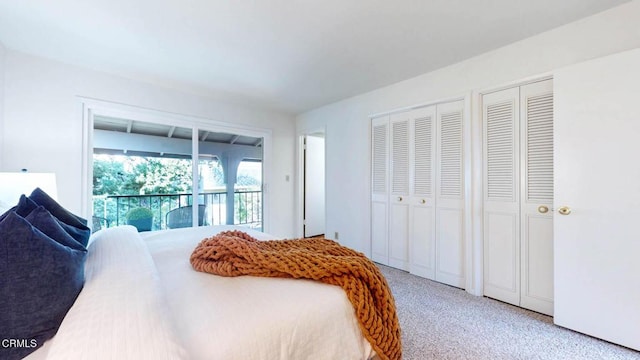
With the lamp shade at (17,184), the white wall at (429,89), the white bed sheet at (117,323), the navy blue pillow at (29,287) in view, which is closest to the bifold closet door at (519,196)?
the white wall at (429,89)

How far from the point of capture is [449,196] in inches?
107

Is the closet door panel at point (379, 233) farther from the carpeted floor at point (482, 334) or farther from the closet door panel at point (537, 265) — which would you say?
the closet door panel at point (537, 265)

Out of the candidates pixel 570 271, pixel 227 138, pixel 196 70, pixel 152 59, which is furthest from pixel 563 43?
pixel 227 138

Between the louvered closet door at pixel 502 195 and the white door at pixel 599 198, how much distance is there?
1.13ft

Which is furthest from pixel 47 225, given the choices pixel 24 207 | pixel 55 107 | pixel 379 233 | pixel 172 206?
pixel 379 233

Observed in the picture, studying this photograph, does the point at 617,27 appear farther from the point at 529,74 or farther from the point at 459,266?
the point at 459,266

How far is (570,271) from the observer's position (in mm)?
1869

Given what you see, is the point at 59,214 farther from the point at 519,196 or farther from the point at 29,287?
the point at 519,196

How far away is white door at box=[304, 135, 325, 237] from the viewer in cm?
502

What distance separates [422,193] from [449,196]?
0.31 meters

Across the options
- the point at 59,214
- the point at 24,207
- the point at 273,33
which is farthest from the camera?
the point at 273,33

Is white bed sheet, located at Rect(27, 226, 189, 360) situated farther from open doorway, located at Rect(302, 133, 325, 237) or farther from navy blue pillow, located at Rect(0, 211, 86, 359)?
open doorway, located at Rect(302, 133, 325, 237)

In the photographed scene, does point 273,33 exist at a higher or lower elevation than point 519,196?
higher

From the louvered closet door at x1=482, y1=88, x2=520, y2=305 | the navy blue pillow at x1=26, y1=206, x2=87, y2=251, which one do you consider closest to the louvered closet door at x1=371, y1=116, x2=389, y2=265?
the louvered closet door at x1=482, y1=88, x2=520, y2=305
